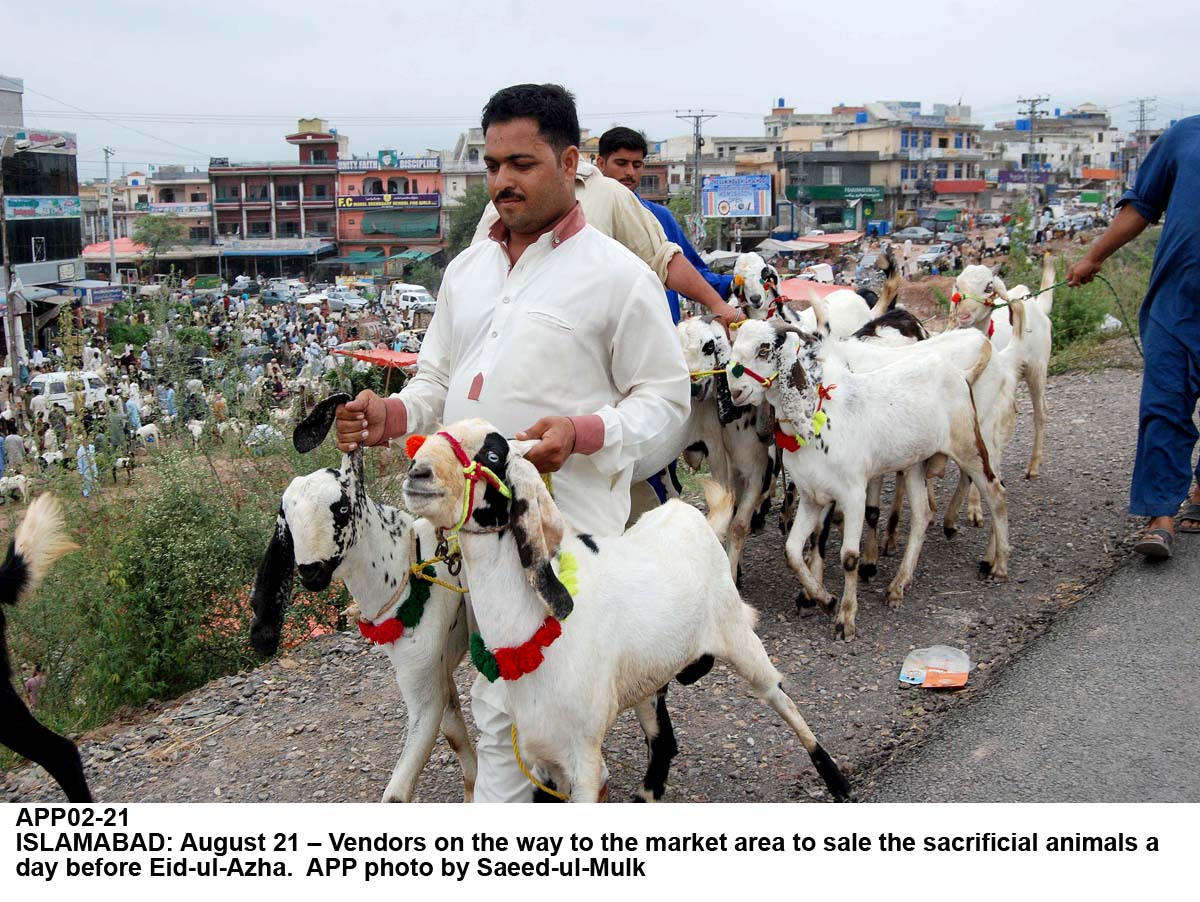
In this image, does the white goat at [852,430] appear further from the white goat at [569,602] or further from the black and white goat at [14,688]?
the black and white goat at [14,688]

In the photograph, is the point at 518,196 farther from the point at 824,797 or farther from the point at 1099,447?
the point at 1099,447

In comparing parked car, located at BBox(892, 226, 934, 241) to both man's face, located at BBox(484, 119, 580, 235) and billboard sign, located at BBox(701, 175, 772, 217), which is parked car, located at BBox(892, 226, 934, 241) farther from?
man's face, located at BBox(484, 119, 580, 235)

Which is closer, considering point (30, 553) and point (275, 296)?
point (30, 553)

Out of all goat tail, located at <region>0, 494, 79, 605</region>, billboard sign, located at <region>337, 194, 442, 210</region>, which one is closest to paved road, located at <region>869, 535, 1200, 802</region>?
goat tail, located at <region>0, 494, 79, 605</region>

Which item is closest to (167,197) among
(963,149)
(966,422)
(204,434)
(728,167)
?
(728,167)

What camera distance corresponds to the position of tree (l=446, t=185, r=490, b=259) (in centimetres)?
5997

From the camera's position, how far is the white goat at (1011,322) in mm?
8320

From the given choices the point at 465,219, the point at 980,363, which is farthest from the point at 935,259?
the point at 980,363

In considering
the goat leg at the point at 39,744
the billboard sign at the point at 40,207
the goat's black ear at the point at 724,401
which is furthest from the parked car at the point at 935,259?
the goat leg at the point at 39,744

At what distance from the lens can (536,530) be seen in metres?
2.97

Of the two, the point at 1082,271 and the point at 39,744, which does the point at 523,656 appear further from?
the point at 1082,271

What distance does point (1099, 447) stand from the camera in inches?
361

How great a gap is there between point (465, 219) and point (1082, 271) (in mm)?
57660

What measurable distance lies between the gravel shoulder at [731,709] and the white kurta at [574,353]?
1558 mm
